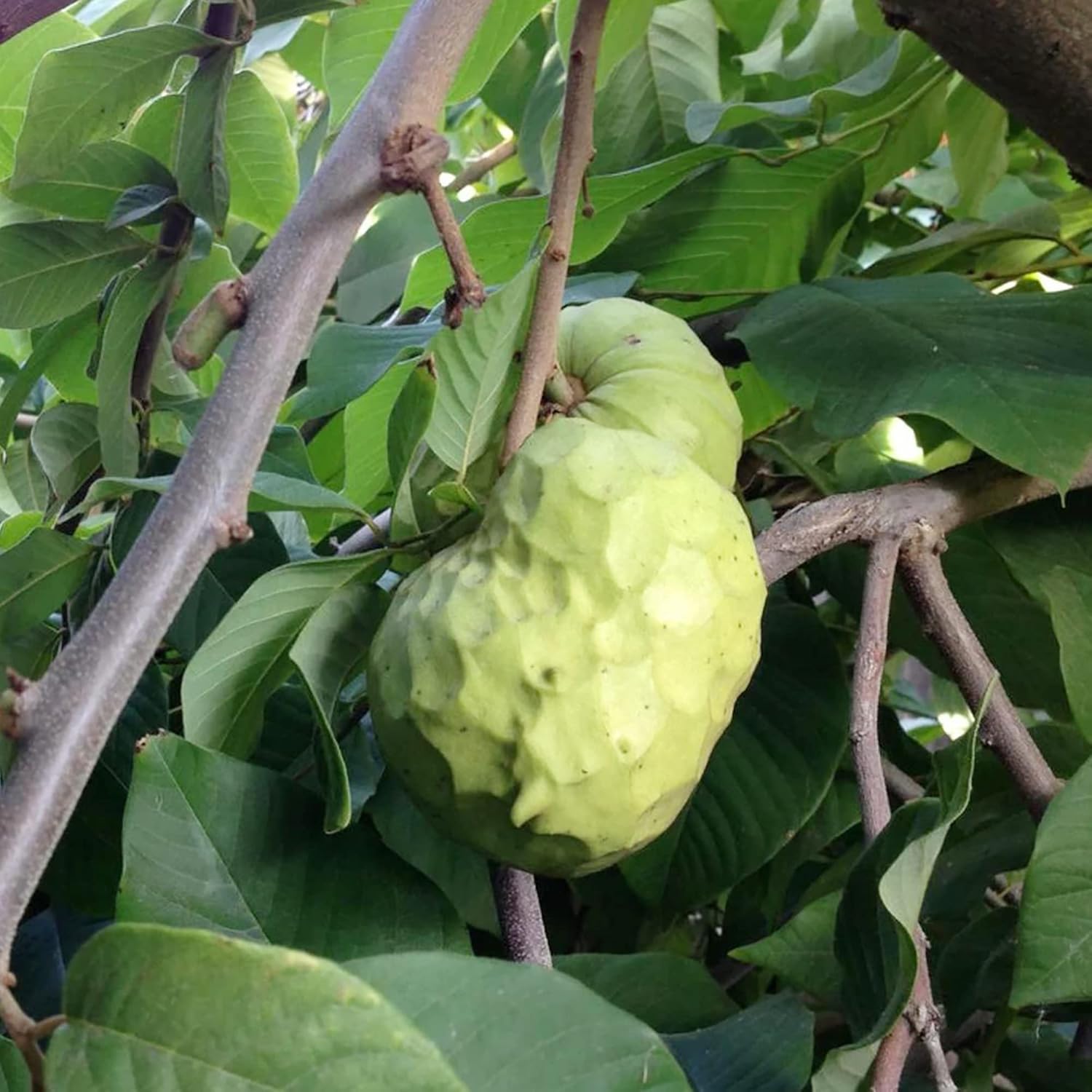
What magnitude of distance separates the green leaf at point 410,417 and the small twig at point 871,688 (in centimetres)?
24

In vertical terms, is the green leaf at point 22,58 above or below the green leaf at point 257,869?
above

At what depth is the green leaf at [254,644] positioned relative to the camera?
1.66 ft

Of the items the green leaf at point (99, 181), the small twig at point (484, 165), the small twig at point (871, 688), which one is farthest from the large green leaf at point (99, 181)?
the small twig at point (484, 165)

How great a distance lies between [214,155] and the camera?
0.66 meters

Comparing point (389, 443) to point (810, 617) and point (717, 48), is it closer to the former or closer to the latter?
point (810, 617)

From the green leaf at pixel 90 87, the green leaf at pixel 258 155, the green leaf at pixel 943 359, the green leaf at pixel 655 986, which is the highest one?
the green leaf at pixel 90 87

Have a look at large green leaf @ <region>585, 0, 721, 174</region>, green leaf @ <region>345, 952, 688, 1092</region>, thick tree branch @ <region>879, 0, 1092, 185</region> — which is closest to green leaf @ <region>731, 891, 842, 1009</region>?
green leaf @ <region>345, 952, 688, 1092</region>

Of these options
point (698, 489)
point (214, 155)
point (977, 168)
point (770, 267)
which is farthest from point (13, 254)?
point (977, 168)

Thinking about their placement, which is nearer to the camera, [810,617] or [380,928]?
[380,928]

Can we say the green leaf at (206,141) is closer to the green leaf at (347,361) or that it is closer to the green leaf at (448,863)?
the green leaf at (347,361)

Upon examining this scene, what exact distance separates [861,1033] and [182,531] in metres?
0.37

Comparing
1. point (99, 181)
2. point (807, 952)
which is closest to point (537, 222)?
point (99, 181)

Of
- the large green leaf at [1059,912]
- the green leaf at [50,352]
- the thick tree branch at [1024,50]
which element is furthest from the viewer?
the green leaf at [50,352]

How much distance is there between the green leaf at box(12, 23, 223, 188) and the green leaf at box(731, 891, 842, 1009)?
1.91 feet
